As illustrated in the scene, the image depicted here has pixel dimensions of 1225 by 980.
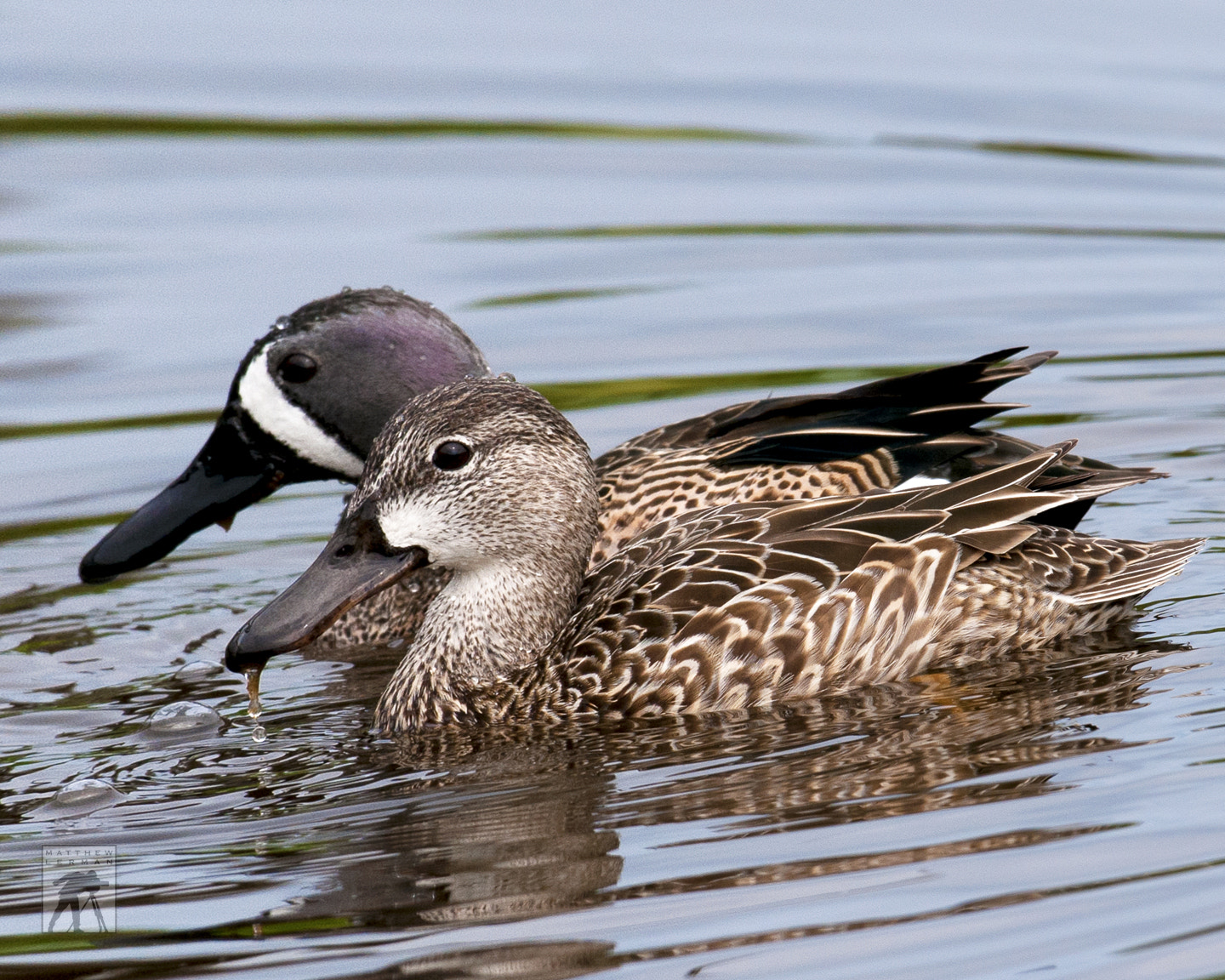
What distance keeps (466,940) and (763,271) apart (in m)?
8.60

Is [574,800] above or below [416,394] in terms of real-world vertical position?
below

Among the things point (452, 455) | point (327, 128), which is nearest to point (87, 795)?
point (452, 455)

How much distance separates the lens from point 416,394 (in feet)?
29.4

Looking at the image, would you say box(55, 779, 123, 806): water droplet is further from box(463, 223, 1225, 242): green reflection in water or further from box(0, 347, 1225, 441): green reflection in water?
box(463, 223, 1225, 242): green reflection in water

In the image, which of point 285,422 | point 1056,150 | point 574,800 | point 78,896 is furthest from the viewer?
point 1056,150

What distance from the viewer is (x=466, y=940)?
215 inches

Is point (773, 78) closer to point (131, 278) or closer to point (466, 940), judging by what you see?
point (131, 278)

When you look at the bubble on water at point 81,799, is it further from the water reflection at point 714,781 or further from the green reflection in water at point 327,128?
the green reflection in water at point 327,128

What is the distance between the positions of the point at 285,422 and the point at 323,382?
0.83 feet

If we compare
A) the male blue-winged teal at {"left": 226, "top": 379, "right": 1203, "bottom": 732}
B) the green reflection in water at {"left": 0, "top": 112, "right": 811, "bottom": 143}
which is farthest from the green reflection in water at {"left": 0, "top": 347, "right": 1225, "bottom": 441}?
the green reflection in water at {"left": 0, "top": 112, "right": 811, "bottom": 143}

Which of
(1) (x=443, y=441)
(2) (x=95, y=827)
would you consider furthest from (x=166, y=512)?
(2) (x=95, y=827)

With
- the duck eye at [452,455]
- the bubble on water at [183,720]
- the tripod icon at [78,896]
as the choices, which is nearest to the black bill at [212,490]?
the bubble on water at [183,720]

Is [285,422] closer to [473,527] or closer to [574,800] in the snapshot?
[473,527]

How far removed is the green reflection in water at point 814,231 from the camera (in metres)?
13.8
